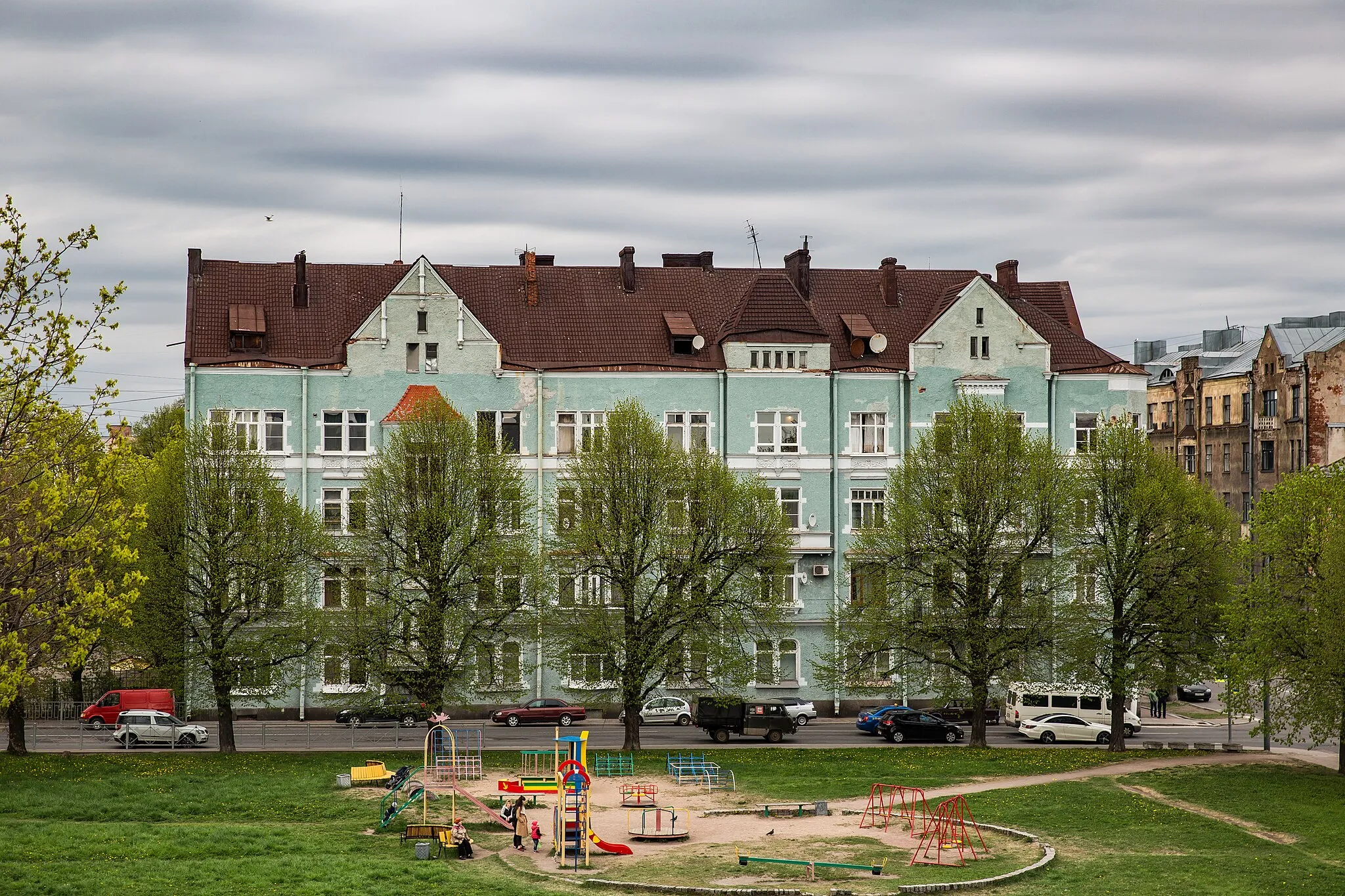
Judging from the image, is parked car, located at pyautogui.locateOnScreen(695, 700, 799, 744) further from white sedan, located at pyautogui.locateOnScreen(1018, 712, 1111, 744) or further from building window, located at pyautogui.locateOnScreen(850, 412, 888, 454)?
building window, located at pyautogui.locateOnScreen(850, 412, 888, 454)

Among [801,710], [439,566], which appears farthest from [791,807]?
[801,710]

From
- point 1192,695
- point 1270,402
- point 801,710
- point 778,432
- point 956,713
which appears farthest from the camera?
point 1270,402

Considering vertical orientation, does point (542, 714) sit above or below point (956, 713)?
above

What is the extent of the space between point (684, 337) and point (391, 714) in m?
26.0

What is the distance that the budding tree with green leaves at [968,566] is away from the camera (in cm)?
5909

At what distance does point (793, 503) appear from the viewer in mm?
72000

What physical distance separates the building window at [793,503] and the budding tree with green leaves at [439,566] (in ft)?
56.9

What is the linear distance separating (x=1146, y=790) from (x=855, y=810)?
1114cm

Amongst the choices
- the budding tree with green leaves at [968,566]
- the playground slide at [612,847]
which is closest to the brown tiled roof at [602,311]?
the budding tree with green leaves at [968,566]

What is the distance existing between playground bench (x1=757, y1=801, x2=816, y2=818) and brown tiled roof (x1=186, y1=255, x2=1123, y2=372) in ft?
101

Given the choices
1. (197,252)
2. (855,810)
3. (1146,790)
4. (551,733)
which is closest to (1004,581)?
(1146,790)

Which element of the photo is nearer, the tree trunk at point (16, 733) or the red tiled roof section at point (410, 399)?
the tree trunk at point (16, 733)

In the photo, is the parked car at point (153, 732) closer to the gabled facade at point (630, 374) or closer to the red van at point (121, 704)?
the red van at point (121, 704)

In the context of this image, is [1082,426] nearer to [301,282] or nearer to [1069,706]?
[1069,706]
